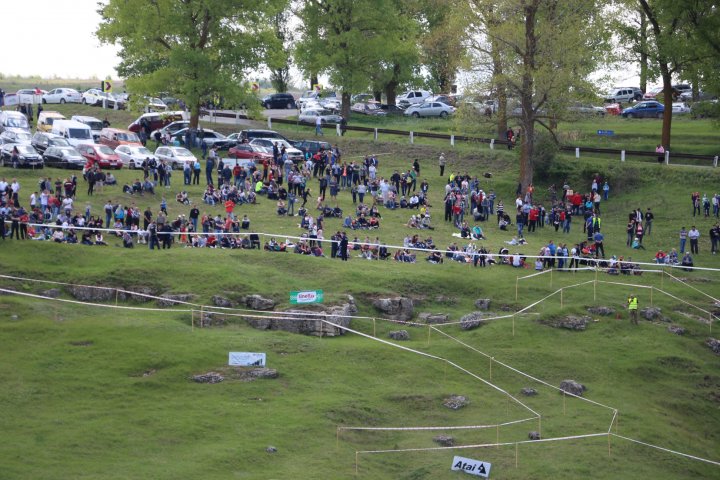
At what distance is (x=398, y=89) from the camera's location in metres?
108

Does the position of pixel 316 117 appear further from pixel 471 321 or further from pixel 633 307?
pixel 633 307

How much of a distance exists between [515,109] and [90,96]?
131 ft

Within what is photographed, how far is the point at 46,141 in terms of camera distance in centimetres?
7075

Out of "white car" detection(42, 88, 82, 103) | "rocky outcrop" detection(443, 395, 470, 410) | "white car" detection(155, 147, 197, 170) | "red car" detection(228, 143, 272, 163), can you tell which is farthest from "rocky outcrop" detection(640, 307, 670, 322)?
"white car" detection(42, 88, 82, 103)

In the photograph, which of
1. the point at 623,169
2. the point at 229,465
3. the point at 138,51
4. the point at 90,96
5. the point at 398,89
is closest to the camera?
the point at 229,465

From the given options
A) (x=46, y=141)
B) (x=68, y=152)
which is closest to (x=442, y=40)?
(x=46, y=141)

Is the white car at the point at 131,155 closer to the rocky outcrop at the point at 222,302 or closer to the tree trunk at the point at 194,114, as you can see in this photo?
the tree trunk at the point at 194,114

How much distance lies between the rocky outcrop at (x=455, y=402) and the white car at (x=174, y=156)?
34938 millimetres

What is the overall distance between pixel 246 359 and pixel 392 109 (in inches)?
2579

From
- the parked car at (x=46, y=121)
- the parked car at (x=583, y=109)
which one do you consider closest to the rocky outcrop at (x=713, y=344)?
the parked car at (x=583, y=109)

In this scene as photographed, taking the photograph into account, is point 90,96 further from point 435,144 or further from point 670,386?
point 670,386

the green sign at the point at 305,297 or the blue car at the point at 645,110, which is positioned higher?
the blue car at the point at 645,110

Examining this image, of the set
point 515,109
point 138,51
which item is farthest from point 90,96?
point 515,109

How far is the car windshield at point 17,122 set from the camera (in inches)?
3036
